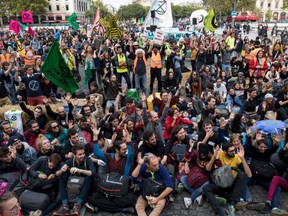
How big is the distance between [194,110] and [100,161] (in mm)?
4068

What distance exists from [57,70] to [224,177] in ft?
15.8

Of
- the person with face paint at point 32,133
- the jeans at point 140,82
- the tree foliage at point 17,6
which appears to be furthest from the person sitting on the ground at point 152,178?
the tree foliage at point 17,6

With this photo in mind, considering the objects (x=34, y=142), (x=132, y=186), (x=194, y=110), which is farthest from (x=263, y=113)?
(x=34, y=142)

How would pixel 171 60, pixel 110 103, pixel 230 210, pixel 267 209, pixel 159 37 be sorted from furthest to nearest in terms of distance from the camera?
pixel 159 37, pixel 171 60, pixel 110 103, pixel 267 209, pixel 230 210

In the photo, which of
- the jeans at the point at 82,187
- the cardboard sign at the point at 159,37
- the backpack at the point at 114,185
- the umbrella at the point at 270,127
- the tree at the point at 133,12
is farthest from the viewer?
the tree at the point at 133,12

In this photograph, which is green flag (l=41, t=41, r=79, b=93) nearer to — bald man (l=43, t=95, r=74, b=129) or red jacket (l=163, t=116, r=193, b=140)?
bald man (l=43, t=95, r=74, b=129)

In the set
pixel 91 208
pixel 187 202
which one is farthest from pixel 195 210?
pixel 91 208

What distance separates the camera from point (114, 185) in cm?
496

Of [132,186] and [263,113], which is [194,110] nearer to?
[263,113]

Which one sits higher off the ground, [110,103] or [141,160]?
[110,103]

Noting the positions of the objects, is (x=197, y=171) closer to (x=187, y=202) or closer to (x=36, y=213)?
(x=187, y=202)

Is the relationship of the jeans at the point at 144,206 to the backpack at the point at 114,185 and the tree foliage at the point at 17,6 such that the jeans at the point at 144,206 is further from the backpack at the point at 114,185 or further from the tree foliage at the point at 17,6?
the tree foliage at the point at 17,6

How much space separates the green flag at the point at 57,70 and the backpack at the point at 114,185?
3380mm

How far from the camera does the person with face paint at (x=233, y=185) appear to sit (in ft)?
15.7
